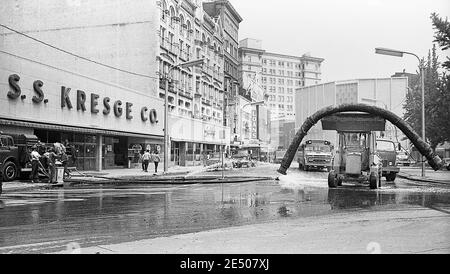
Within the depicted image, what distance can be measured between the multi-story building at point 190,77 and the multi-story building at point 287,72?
3187 centimetres

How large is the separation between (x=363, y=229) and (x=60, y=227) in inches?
217

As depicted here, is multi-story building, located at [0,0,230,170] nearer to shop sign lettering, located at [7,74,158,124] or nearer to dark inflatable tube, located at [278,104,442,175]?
shop sign lettering, located at [7,74,158,124]

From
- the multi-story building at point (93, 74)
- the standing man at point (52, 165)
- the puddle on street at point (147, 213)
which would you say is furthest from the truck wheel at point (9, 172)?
the puddle on street at point (147, 213)

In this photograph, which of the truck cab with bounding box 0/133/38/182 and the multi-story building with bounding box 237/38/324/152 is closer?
the multi-story building with bounding box 237/38/324/152

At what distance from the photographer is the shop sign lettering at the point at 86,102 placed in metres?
26.1

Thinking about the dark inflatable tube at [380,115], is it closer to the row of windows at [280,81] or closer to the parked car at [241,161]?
the row of windows at [280,81]

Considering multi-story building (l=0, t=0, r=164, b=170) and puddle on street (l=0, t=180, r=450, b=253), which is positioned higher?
multi-story building (l=0, t=0, r=164, b=170)

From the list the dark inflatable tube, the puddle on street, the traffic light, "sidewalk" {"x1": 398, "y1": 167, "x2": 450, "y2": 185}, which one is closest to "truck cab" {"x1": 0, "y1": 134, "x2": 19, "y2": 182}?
the puddle on street

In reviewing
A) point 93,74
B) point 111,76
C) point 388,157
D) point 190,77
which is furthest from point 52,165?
point 190,77

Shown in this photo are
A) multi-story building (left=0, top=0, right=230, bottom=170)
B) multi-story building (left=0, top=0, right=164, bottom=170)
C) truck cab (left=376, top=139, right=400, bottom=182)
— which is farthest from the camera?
multi-story building (left=0, top=0, right=164, bottom=170)

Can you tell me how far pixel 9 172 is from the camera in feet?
72.0

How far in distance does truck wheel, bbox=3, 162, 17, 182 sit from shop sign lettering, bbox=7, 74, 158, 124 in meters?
5.44

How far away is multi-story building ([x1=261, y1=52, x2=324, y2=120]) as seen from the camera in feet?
24.3

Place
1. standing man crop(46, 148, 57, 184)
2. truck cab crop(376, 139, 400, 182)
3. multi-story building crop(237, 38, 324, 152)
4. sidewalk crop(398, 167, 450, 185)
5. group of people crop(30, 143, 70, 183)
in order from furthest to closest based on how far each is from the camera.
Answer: truck cab crop(376, 139, 400, 182) → sidewalk crop(398, 167, 450, 185) → group of people crop(30, 143, 70, 183) → standing man crop(46, 148, 57, 184) → multi-story building crop(237, 38, 324, 152)
